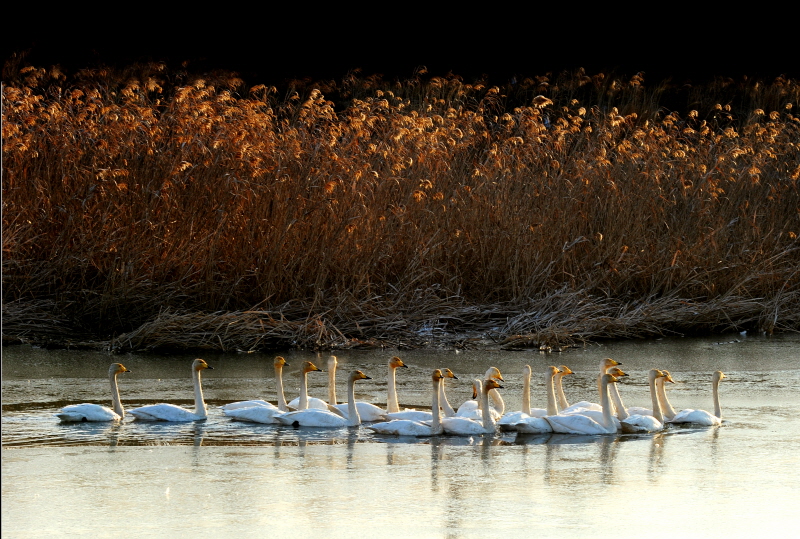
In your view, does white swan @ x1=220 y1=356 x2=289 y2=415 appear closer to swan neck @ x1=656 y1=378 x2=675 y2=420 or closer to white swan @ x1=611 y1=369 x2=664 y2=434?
white swan @ x1=611 y1=369 x2=664 y2=434

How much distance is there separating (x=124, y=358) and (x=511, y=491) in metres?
5.13

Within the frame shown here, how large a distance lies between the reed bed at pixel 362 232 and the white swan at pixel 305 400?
2.47 meters

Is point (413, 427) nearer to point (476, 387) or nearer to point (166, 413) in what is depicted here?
point (476, 387)

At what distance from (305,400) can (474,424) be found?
1179 mm

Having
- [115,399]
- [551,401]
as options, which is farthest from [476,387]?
[115,399]

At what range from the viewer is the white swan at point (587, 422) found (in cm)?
771

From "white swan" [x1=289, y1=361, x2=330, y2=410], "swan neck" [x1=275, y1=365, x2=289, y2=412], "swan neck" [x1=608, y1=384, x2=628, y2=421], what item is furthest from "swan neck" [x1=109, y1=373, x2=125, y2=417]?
"swan neck" [x1=608, y1=384, x2=628, y2=421]

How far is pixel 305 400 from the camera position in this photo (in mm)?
8203

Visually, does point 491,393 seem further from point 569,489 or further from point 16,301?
point 16,301

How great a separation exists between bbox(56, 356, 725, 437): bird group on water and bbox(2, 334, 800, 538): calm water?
105 millimetres

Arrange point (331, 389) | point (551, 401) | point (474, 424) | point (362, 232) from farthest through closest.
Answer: point (362, 232) < point (331, 389) < point (551, 401) < point (474, 424)

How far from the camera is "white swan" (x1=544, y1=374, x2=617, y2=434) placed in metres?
7.71

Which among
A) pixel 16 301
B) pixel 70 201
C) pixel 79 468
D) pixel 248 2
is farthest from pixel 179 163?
pixel 248 2

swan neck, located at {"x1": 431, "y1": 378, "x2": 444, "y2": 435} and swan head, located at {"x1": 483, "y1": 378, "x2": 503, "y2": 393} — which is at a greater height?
swan head, located at {"x1": 483, "y1": 378, "x2": 503, "y2": 393}
